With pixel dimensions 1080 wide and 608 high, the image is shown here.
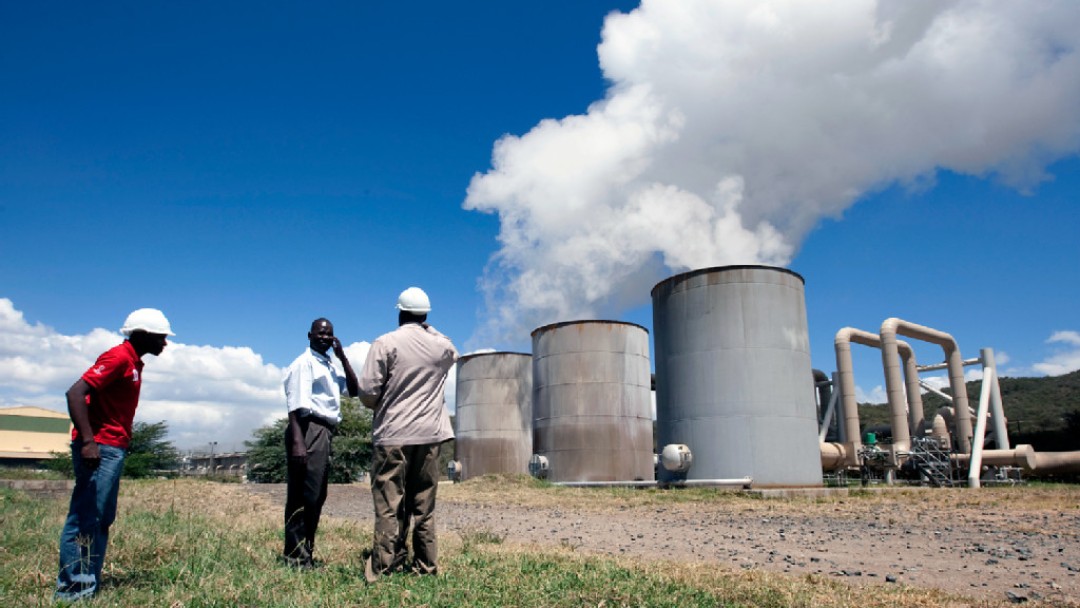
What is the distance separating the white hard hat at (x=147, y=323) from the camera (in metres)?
3.50

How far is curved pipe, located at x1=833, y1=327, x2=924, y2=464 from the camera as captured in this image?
2355 centimetres

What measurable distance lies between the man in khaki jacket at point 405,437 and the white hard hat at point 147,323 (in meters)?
1.07

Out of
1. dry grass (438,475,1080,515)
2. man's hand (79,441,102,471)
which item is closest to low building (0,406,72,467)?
dry grass (438,475,1080,515)

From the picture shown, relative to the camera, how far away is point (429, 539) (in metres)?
3.95

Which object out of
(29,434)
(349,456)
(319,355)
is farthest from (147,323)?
(29,434)

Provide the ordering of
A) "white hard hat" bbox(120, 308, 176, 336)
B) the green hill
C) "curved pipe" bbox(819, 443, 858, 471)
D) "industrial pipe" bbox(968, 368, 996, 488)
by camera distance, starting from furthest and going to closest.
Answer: the green hill < "curved pipe" bbox(819, 443, 858, 471) < "industrial pipe" bbox(968, 368, 996, 488) < "white hard hat" bbox(120, 308, 176, 336)

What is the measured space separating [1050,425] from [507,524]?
173ft

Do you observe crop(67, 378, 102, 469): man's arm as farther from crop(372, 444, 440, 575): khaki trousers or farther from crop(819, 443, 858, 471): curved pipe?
crop(819, 443, 858, 471): curved pipe

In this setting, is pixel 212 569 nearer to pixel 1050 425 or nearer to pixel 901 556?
pixel 901 556

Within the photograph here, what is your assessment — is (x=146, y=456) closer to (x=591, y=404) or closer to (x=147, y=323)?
(x=591, y=404)

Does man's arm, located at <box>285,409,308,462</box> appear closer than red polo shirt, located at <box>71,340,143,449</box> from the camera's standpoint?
No

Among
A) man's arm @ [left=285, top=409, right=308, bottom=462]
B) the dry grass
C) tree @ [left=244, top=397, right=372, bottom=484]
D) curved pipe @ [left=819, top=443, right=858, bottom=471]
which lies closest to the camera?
man's arm @ [left=285, top=409, right=308, bottom=462]

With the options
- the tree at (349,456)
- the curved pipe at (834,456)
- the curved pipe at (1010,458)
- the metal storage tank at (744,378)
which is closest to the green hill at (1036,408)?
the curved pipe at (1010,458)

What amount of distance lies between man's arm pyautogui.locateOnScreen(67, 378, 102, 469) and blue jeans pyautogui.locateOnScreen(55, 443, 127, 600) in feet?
0.21
